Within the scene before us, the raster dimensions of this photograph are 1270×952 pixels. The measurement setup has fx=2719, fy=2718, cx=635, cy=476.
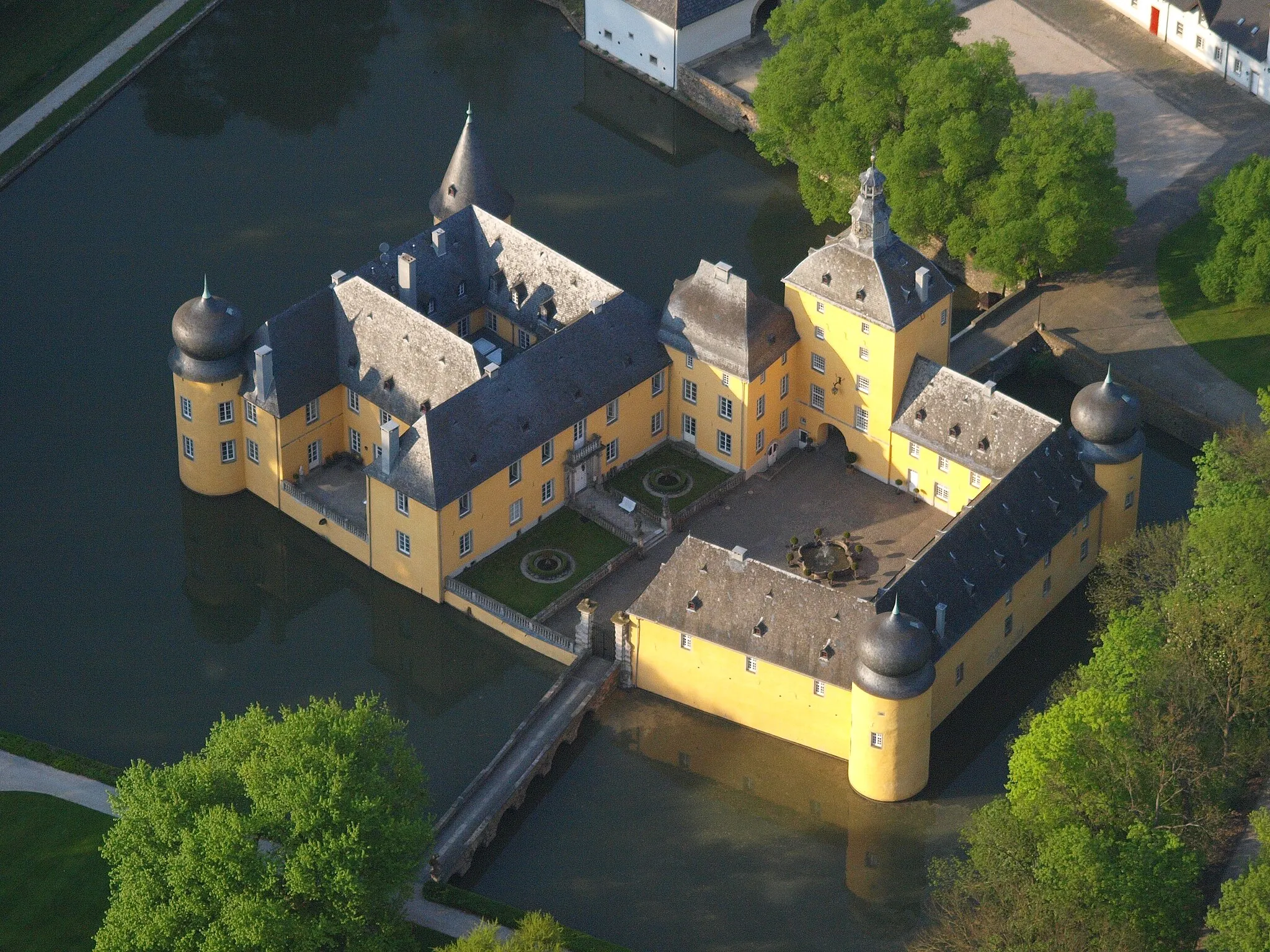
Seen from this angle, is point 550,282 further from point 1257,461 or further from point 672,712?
point 1257,461

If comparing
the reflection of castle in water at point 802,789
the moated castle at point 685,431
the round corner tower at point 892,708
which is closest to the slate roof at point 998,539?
the moated castle at point 685,431

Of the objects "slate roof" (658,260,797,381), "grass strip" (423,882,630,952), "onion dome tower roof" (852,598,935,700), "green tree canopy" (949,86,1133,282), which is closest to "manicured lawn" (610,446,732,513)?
"slate roof" (658,260,797,381)

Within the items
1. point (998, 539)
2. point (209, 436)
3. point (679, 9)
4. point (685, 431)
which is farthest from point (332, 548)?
point (679, 9)

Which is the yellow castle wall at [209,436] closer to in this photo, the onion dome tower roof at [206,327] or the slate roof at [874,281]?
the onion dome tower roof at [206,327]

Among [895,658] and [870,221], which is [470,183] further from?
[895,658]

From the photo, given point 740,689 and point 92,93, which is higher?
point 740,689

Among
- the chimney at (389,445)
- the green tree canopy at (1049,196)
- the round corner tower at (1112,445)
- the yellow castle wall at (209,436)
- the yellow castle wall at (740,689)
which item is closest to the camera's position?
the yellow castle wall at (740,689)
